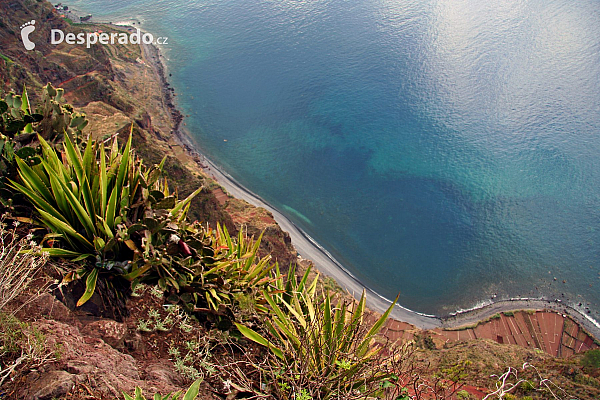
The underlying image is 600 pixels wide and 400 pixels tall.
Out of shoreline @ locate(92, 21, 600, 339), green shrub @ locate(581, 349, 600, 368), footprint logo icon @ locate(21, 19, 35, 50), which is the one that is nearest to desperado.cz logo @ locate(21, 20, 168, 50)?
footprint logo icon @ locate(21, 19, 35, 50)

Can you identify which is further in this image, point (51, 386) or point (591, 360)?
point (591, 360)

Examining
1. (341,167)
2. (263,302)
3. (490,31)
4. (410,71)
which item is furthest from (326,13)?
(263,302)

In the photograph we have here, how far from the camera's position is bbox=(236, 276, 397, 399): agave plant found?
4715mm

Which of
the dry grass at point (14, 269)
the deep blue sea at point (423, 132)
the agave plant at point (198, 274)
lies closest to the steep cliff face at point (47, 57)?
the deep blue sea at point (423, 132)

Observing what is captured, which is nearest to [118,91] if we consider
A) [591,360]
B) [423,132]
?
[423,132]

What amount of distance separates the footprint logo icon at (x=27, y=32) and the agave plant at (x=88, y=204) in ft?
133

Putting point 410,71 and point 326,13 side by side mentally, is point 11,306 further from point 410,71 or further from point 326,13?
point 326,13

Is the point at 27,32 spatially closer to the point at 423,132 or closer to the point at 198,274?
the point at 198,274

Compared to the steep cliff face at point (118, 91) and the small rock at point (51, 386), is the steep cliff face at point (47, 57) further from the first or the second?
the small rock at point (51, 386)

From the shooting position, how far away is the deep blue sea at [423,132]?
125 feet

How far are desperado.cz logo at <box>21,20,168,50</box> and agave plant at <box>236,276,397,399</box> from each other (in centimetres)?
4349

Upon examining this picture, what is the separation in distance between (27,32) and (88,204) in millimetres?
44372

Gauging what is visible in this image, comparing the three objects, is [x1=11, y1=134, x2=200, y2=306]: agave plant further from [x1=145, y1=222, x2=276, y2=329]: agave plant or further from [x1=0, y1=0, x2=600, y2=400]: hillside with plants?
[x1=145, y1=222, x2=276, y2=329]: agave plant

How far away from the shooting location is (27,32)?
124 feet
